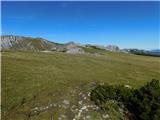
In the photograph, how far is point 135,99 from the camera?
35.0m

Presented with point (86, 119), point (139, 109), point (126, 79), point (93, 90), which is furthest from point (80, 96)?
point (126, 79)

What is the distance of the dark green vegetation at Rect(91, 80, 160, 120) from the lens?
110 feet

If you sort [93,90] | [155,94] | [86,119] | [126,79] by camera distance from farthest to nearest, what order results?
1. [126,79]
2. [93,90]
3. [155,94]
4. [86,119]

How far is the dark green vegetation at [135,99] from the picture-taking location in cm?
3341

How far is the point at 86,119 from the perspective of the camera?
106ft

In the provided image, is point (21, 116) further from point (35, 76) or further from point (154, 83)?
point (154, 83)

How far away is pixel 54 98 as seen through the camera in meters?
35.7

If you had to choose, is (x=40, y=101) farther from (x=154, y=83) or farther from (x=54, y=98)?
(x=154, y=83)

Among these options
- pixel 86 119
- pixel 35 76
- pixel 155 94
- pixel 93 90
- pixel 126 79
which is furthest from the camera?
pixel 126 79

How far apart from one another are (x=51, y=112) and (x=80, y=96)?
538 cm

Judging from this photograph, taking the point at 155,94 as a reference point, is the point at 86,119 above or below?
below

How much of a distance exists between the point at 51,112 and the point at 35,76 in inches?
533

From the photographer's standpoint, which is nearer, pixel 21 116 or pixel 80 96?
pixel 21 116

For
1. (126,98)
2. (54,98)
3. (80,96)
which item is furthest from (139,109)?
(54,98)
